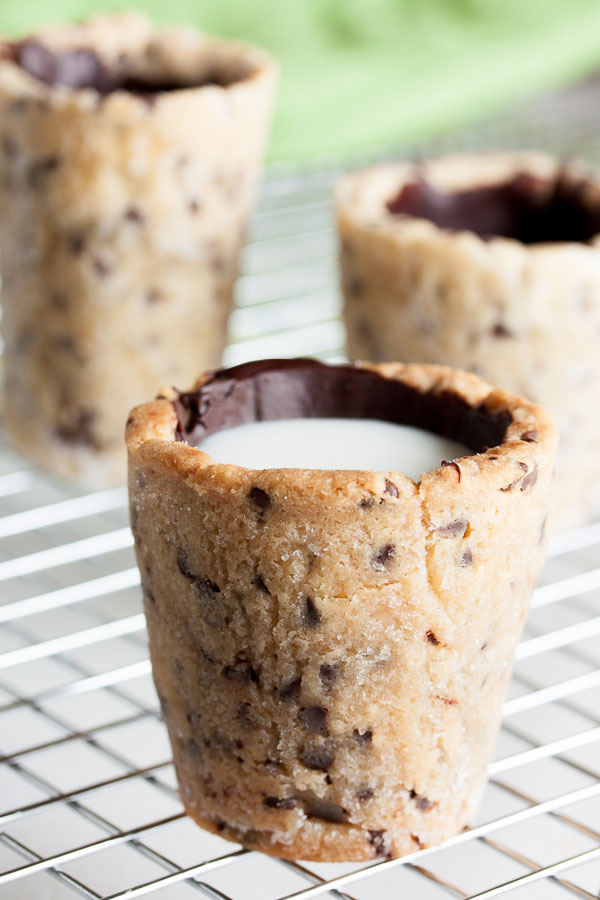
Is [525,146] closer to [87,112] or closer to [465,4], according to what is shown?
[465,4]

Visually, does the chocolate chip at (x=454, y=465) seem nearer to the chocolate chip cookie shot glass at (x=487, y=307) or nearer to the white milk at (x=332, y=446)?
the white milk at (x=332, y=446)

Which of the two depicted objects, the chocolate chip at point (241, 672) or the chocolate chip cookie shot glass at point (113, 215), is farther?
the chocolate chip cookie shot glass at point (113, 215)

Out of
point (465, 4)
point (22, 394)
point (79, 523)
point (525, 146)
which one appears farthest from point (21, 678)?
point (525, 146)

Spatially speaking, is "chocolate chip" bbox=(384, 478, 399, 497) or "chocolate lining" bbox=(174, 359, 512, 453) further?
"chocolate lining" bbox=(174, 359, 512, 453)

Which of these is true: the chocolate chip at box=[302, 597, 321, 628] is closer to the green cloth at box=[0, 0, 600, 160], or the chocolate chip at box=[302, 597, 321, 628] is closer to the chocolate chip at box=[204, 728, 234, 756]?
the chocolate chip at box=[204, 728, 234, 756]

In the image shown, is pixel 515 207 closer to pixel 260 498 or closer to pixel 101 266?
pixel 101 266

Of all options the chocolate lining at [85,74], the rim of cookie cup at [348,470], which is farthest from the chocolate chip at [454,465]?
the chocolate lining at [85,74]

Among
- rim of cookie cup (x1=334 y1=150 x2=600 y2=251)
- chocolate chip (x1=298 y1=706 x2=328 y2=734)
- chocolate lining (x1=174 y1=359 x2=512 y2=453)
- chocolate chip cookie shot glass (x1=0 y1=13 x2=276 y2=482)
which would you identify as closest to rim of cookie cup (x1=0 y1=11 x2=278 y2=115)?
chocolate chip cookie shot glass (x1=0 y1=13 x2=276 y2=482)
